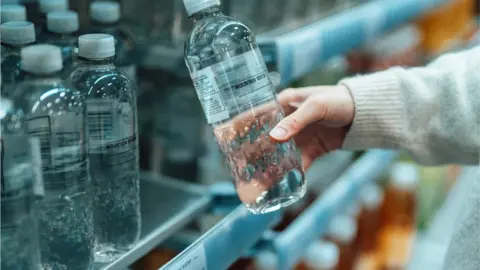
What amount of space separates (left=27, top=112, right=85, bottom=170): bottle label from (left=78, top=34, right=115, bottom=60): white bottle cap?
0.10 meters

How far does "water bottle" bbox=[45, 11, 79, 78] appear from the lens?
2.87ft

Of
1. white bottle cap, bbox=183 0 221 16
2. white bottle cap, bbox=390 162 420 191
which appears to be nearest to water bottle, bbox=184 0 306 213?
white bottle cap, bbox=183 0 221 16

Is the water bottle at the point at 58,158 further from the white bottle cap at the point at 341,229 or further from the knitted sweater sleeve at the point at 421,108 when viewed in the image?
the white bottle cap at the point at 341,229

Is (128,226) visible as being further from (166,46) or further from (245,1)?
(245,1)

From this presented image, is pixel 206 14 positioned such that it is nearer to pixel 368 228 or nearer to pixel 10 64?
pixel 10 64

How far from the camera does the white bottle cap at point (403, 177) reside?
7.24ft

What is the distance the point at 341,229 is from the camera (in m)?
1.72

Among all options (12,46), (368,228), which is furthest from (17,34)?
(368,228)

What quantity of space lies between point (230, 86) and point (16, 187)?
0.32 m

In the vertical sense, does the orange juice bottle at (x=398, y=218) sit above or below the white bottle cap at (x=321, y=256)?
below

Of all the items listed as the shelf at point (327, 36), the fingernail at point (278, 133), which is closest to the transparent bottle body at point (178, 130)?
the shelf at point (327, 36)

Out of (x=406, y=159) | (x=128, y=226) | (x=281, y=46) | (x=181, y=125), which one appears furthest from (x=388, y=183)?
(x=128, y=226)

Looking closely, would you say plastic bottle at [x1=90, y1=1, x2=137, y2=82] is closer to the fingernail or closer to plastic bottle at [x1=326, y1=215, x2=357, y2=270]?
the fingernail

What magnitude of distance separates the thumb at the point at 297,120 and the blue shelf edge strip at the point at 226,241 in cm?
21
